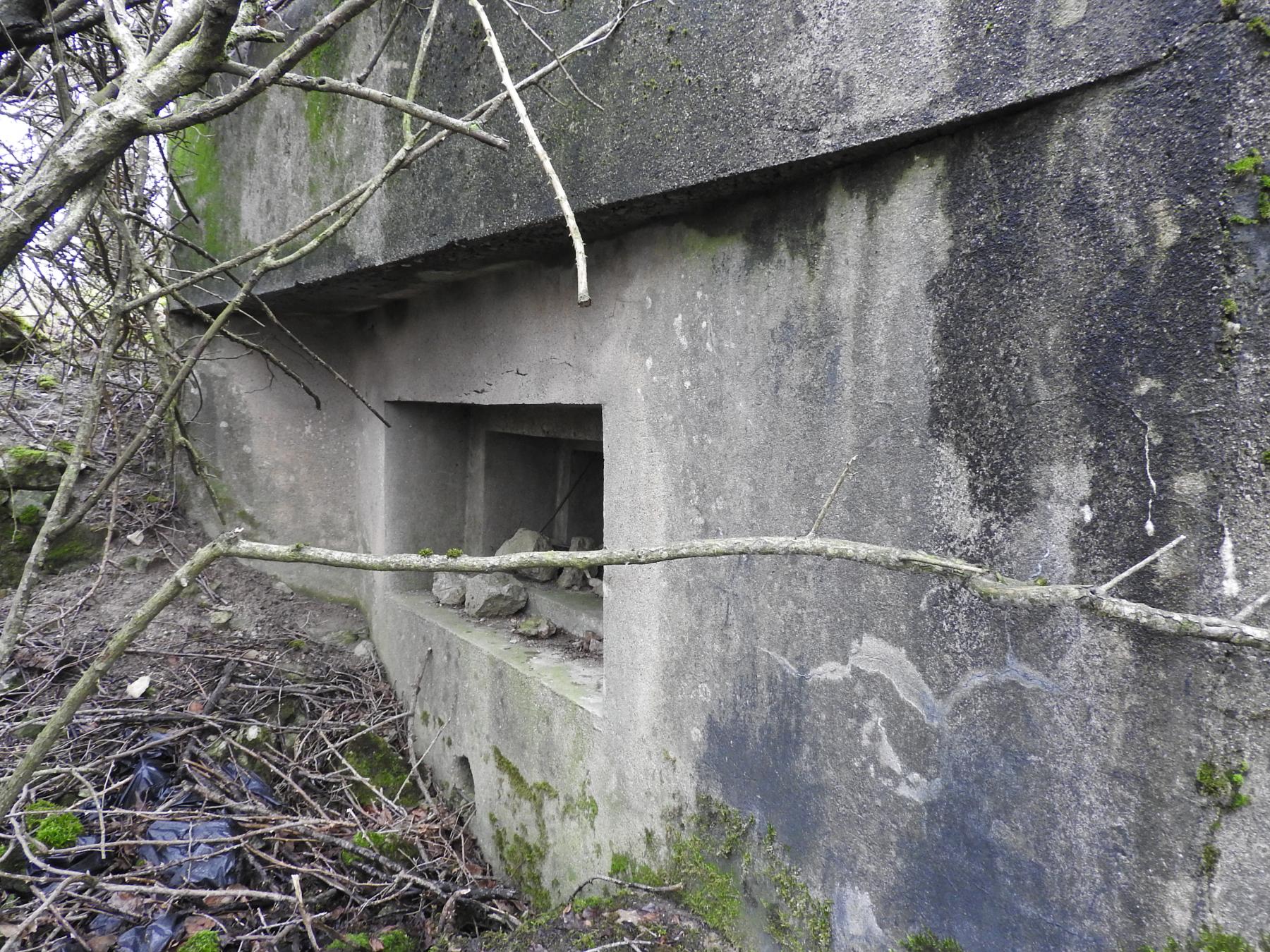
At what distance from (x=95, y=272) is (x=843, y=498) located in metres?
3.59

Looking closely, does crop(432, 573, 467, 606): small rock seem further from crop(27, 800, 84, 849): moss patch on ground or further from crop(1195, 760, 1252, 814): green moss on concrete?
crop(1195, 760, 1252, 814): green moss on concrete

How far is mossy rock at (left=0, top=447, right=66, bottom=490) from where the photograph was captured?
12.7 feet

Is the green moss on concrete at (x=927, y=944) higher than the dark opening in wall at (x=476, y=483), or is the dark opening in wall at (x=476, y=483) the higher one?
the dark opening in wall at (x=476, y=483)

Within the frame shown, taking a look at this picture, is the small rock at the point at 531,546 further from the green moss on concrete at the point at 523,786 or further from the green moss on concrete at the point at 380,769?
the green moss on concrete at the point at 380,769

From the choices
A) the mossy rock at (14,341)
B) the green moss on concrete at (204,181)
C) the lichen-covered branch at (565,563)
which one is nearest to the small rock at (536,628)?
the lichen-covered branch at (565,563)

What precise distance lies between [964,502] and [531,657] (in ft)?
6.79

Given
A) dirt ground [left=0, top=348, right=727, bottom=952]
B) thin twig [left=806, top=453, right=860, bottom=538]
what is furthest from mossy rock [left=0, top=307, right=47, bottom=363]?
thin twig [left=806, top=453, right=860, bottom=538]

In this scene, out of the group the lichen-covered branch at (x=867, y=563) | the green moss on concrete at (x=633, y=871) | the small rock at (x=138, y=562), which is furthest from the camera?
the small rock at (x=138, y=562)

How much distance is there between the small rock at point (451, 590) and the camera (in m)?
3.80

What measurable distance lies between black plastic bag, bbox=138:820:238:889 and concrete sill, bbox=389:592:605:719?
3.65 feet

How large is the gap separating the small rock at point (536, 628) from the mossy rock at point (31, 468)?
2574mm

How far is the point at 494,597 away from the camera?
352 centimetres

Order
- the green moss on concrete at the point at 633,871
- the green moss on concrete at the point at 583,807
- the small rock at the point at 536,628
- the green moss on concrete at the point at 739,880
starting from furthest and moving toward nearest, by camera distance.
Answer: the small rock at the point at 536,628
the green moss on concrete at the point at 583,807
the green moss on concrete at the point at 633,871
the green moss on concrete at the point at 739,880

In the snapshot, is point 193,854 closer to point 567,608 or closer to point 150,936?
point 150,936
